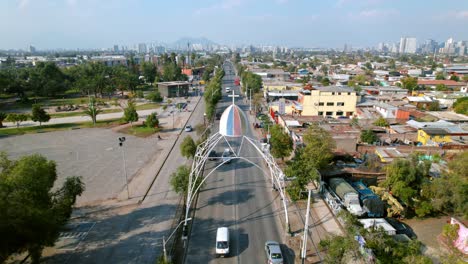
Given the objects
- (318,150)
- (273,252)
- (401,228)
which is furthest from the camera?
(318,150)

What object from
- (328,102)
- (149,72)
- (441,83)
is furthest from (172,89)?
(441,83)

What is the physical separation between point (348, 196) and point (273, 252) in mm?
7655

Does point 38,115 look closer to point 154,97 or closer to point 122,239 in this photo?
point 154,97

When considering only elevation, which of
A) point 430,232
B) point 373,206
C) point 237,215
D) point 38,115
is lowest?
point 430,232

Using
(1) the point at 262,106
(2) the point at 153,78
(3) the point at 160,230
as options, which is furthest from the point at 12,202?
(2) the point at 153,78

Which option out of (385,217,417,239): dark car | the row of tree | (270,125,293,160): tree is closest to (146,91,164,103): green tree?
the row of tree

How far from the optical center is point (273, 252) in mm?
13594

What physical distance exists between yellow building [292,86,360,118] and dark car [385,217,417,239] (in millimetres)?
26783

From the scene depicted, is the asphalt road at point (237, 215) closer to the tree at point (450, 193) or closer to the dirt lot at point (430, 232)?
the dirt lot at point (430, 232)

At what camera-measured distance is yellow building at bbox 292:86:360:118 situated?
42781 millimetres

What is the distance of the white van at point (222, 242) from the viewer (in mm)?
13991

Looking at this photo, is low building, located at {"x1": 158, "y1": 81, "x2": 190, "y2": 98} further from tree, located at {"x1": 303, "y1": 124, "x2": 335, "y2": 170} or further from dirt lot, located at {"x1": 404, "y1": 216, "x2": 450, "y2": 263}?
dirt lot, located at {"x1": 404, "y1": 216, "x2": 450, "y2": 263}

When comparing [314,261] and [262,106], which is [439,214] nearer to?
[314,261]

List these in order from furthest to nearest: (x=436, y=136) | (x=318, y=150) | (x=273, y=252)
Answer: (x=436, y=136), (x=318, y=150), (x=273, y=252)
